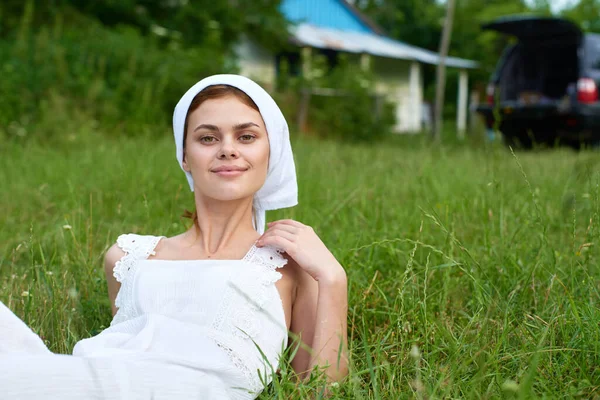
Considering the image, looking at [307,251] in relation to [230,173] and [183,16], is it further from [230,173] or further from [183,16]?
[183,16]

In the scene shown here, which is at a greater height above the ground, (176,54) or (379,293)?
(176,54)

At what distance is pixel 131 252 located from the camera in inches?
88.3

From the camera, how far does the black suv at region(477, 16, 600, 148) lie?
9.91m

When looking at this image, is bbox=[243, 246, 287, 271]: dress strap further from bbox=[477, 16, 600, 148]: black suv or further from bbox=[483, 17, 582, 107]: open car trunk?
bbox=[483, 17, 582, 107]: open car trunk

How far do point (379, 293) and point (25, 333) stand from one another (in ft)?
4.45

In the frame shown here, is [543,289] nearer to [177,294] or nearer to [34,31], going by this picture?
[177,294]

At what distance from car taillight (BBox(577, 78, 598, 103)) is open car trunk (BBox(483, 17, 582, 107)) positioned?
2.86 ft

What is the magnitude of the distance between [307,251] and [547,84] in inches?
416

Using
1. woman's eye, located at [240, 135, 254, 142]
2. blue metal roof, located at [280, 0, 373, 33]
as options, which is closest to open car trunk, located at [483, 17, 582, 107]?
woman's eye, located at [240, 135, 254, 142]

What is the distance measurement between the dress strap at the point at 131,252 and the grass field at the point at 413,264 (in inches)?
7.4

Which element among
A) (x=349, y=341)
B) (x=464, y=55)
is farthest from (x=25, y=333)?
(x=464, y=55)

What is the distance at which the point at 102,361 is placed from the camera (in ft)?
5.62

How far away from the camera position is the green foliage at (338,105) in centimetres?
1323

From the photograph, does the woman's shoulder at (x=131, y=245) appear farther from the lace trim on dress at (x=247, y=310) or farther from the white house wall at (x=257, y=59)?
the white house wall at (x=257, y=59)
